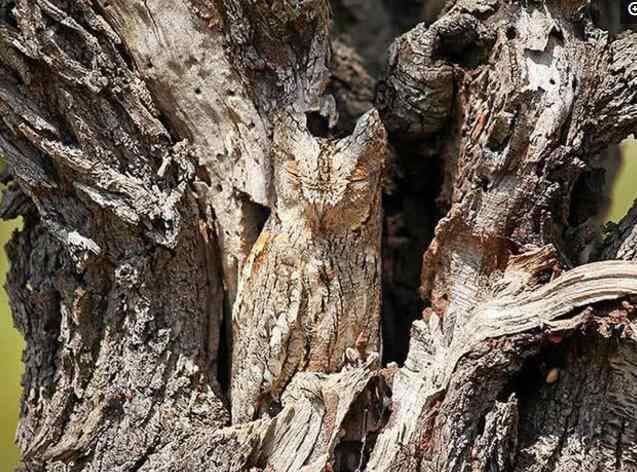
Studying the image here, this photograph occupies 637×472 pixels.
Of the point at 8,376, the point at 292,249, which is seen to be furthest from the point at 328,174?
the point at 8,376

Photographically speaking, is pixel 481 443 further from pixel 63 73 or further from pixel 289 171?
pixel 63 73

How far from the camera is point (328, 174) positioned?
108 centimetres

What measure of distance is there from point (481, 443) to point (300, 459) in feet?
0.77

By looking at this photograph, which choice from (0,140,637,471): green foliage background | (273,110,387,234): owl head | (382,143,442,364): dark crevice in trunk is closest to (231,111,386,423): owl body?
(273,110,387,234): owl head

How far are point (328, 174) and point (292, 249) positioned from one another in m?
0.11

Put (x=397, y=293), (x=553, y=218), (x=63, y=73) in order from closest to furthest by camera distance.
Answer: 1. (x=63, y=73)
2. (x=553, y=218)
3. (x=397, y=293)

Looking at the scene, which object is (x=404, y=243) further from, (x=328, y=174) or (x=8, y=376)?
(x=8, y=376)

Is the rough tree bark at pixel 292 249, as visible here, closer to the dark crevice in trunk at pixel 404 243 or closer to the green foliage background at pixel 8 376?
the dark crevice in trunk at pixel 404 243

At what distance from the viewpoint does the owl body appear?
108 cm

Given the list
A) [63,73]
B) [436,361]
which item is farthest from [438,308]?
[63,73]

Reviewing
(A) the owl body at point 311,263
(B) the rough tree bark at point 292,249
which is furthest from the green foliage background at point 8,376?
(A) the owl body at point 311,263

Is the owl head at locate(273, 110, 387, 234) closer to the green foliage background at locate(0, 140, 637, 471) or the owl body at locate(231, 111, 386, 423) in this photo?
the owl body at locate(231, 111, 386, 423)

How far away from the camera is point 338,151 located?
108cm

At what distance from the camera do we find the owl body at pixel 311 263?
3.54 ft
